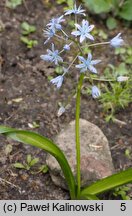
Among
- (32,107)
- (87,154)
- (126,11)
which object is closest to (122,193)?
(87,154)

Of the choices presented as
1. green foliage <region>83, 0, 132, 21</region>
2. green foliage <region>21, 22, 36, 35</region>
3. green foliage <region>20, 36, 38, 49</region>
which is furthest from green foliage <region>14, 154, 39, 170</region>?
green foliage <region>83, 0, 132, 21</region>

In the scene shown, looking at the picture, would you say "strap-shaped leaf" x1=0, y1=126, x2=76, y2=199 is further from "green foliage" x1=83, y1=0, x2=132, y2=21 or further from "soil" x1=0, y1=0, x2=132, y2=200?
"green foliage" x1=83, y1=0, x2=132, y2=21

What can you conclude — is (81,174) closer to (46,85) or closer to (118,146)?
(118,146)

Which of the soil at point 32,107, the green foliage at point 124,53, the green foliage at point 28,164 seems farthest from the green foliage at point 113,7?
the green foliage at point 28,164

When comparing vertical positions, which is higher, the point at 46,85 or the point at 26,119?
the point at 46,85

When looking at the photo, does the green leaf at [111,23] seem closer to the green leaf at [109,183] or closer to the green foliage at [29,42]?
the green foliage at [29,42]

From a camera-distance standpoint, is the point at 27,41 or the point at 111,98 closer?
the point at 111,98

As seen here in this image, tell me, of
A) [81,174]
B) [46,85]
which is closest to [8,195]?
[81,174]
